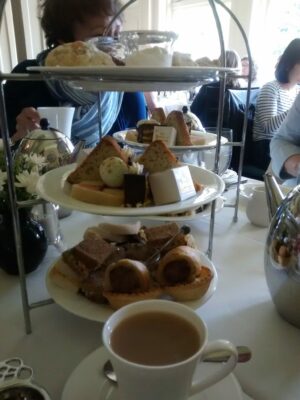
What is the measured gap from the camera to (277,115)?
2.44m

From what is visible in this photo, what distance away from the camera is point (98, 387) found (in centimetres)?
36

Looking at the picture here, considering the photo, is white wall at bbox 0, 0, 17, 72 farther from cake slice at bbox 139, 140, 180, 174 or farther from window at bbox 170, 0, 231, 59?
cake slice at bbox 139, 140, 180, 174

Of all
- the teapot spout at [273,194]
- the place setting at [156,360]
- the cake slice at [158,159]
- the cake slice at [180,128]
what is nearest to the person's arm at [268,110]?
the cake slice at [180,128]

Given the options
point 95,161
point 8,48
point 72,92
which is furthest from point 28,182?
point 8,48

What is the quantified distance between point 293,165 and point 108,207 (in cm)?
90

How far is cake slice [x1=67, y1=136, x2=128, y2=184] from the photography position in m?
0.48

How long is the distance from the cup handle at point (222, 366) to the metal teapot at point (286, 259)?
17 centimetres

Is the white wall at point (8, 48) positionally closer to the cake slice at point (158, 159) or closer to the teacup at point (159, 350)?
the cake slice at point (158, 159)

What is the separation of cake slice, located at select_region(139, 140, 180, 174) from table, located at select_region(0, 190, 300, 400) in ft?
0.69

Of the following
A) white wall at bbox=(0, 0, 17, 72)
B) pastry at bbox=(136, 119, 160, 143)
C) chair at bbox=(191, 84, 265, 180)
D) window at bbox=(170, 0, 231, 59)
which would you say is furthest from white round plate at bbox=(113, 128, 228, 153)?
window at bbox=(170, 0, 231, 59)

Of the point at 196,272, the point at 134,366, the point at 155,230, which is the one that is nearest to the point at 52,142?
the point at 155,230

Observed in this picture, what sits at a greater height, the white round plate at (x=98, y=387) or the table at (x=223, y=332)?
the white round plate at (x=98, y=387)

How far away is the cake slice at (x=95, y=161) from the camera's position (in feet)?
1.58

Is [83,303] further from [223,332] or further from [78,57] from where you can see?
[78,57]
